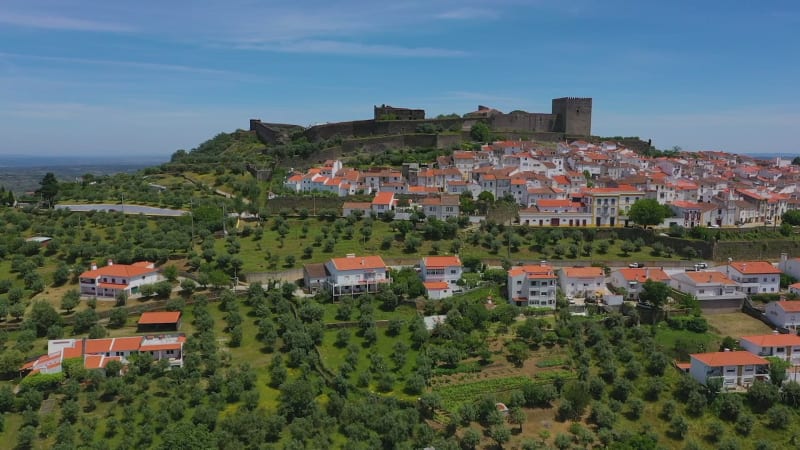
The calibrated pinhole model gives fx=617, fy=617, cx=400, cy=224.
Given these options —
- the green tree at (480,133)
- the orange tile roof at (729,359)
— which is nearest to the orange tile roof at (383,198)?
the green tree at (480,133)

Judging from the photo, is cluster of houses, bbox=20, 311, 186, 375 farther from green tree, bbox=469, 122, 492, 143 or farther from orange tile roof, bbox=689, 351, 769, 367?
green tree, bbox=469, 122, 492, 143

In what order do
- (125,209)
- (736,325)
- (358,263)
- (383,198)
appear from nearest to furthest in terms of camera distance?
(736,325)
(358,263)
(383,198)
(125,209)

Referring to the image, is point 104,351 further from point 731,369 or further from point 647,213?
point 647,213

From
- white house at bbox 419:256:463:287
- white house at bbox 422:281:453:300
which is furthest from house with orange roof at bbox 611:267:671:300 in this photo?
white house at bbox 422:281:453:300

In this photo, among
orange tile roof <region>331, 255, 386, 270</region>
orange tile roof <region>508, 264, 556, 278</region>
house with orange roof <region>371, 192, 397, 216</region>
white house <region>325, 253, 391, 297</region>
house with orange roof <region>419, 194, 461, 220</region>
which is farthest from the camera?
house with orange roof <region>371, 192, 397, 216</region>

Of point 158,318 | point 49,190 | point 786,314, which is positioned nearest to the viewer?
point 158,318

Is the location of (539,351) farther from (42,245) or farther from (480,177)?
(42,245)

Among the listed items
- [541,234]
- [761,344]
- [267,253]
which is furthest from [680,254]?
[267,253]

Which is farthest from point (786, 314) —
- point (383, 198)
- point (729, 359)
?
point (383, 198)
